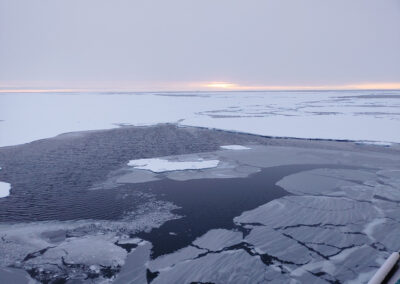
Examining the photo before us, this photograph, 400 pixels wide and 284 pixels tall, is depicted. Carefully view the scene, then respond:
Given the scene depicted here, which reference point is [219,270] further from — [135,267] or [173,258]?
[135,267]

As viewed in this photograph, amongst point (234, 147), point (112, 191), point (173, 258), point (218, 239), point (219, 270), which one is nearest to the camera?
point (219, 270)

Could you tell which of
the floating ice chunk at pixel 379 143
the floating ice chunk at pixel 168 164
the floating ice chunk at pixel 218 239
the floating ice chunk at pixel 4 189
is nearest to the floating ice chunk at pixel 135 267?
the floating ice chunk at pixel 218 239

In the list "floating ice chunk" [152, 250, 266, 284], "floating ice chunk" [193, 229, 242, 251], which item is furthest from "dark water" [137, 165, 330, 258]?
"floating ice chunk" [152, 250, 266, 284]

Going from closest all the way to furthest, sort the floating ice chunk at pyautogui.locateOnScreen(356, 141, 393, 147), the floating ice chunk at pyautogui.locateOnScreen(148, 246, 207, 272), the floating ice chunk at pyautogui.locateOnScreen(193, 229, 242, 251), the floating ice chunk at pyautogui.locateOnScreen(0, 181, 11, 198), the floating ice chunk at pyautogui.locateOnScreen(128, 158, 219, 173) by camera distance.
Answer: the floating ice chunk at pyautogui.locateOnScreen(148, 246, 207, 272)
the floating ice chunk at pyautogui.locateOnScreen(193, 229, 242, 251)
the floating ice chunk at pyautogui.locateOnScreen(0, 181, 11, 198)
the floating ice chunk at pyautogui.locateOnScreen(128, 158, 219, 173)
the floating ice chunk at pyautogui.locateOnScreen(356, 141, 393, 147)

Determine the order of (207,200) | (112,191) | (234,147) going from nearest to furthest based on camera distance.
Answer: (207,200) → (112,191) → (234,147)

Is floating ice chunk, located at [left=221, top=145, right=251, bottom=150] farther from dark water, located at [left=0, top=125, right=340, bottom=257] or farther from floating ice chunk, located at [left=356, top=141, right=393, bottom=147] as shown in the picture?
floating ice chunk, located at [left=356, top=141, right=393, bottom=147]

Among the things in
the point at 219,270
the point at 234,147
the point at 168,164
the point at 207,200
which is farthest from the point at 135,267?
the point at 234,147

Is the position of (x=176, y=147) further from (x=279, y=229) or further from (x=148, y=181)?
(x=279, y=229)
